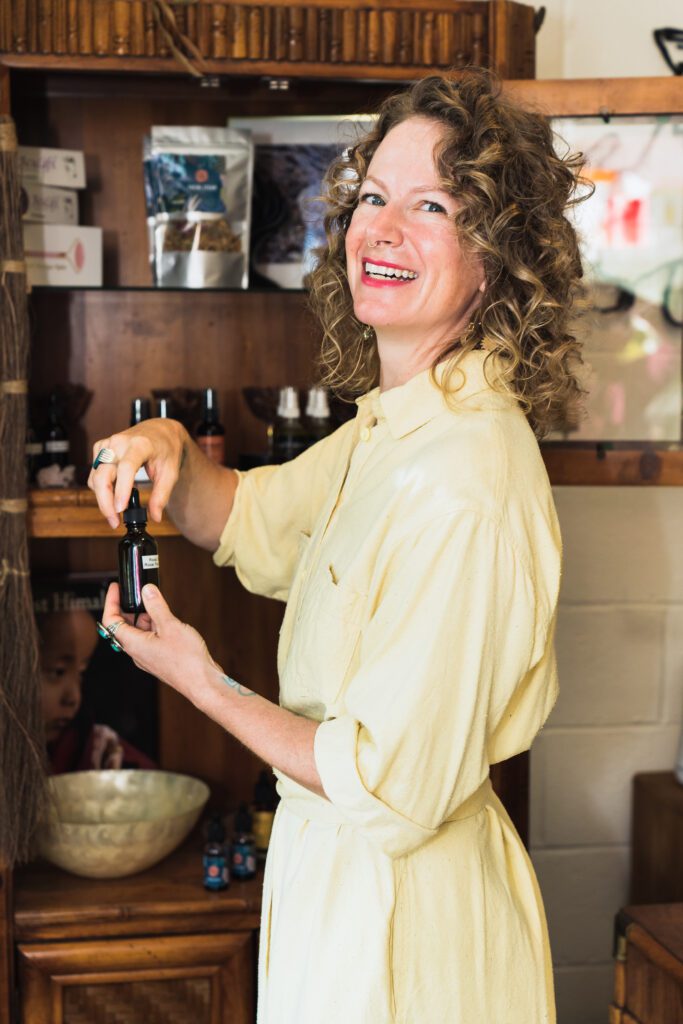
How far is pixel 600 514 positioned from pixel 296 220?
92cm

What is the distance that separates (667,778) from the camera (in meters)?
2.66

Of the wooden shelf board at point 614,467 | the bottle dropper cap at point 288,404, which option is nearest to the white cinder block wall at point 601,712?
the wooden shelf board at point 614,467

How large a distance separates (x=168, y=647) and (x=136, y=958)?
0.91 meters

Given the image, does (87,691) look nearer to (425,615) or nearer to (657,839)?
(657,839)

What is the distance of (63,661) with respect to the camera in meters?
2.49

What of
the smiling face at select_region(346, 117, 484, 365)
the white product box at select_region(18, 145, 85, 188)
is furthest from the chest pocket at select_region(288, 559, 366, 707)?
the white product box at select_region(18, 145, 85, 188)

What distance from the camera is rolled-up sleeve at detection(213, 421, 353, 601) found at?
1.90 meters

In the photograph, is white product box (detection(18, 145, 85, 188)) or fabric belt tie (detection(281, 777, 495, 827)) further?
white product box (detection(18, 145, 85, 188))

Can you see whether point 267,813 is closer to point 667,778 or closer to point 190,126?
point 667,778

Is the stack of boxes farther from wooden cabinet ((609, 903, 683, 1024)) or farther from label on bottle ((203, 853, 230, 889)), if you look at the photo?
wooden cabinet ((609, 903, 683, 1024))

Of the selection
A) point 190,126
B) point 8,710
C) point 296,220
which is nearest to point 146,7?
point 190,126

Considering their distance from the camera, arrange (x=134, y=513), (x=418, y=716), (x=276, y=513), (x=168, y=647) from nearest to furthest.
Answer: (x=418, y=716) → (x=168, y=647) → (x=134, y=513) → (x=276, y=513)

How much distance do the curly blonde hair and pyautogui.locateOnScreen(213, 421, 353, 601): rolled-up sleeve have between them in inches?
15.4

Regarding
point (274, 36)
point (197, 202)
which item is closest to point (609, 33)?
point (274, 36)
